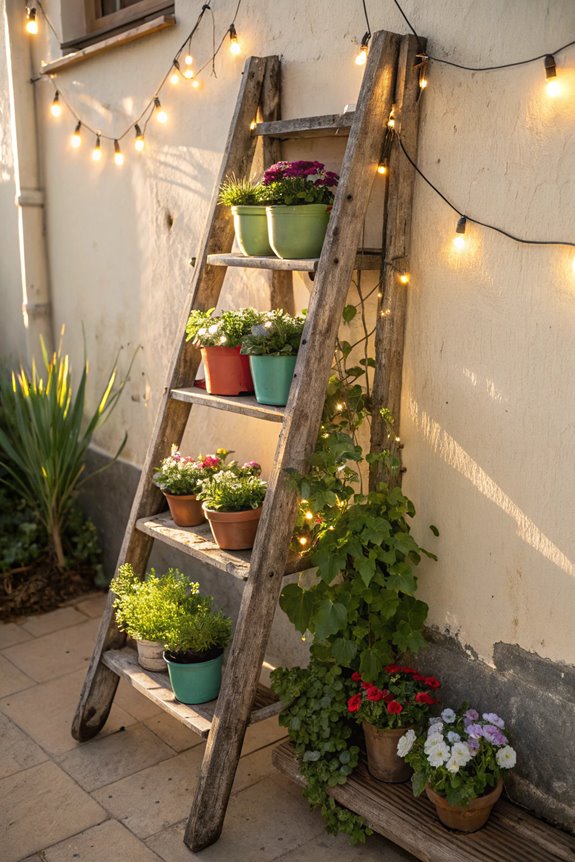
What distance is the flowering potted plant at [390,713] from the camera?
2488 mm

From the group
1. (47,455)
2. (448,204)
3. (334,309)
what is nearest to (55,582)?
(47,455)

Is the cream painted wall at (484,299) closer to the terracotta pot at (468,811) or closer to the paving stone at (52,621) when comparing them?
the terracotta pot at (468,811)

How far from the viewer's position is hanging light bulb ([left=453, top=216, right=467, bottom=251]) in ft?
7.67

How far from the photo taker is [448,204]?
96.1 inches

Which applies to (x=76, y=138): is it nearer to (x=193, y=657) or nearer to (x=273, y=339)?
(x=273, y=339)

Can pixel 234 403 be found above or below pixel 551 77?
below

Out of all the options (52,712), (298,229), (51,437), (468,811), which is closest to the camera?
(468,811)

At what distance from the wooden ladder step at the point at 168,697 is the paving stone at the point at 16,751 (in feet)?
1.29

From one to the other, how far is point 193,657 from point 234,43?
2134mm

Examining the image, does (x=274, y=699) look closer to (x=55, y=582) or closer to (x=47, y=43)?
(x=55, y=582)

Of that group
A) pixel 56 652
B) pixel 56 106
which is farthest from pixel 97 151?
pixel 56 652

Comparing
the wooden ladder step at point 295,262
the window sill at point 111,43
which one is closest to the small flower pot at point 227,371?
the wooden ladder step at point 295,262

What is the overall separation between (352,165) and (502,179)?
1.34 feet

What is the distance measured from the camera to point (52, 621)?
4.06 m
